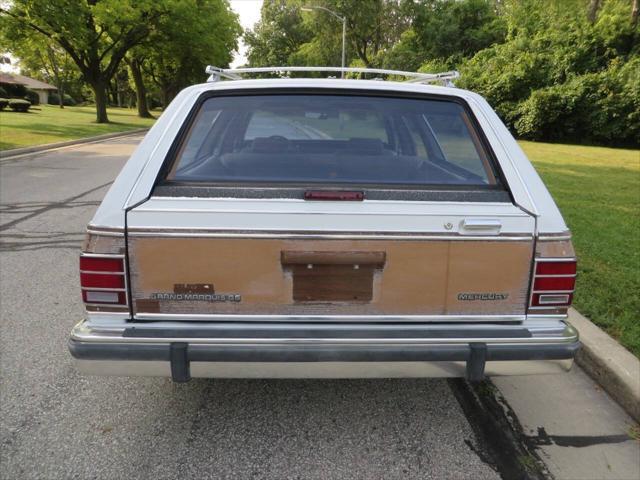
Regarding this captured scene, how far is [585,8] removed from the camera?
27625mm

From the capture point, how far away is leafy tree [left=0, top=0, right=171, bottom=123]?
20875 mm

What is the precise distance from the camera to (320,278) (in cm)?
218

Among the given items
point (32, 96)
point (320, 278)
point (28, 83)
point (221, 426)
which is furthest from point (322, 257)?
point (28, 83)

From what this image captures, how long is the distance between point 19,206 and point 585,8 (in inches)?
1187

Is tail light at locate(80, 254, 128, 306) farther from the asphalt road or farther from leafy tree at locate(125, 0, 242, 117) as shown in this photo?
Result: leafy tree at locate(125, 0, 242, 117)

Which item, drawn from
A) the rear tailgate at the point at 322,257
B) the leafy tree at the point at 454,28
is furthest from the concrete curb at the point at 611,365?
the leafy tree at the point at 454,28

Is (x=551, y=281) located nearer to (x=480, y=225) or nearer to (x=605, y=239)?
(x=480, y=225)

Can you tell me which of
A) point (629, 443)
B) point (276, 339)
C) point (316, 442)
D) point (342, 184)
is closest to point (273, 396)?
point (316, 442)

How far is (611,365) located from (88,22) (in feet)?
89.5

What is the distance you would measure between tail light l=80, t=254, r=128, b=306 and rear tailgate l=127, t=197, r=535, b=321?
54 millimetres

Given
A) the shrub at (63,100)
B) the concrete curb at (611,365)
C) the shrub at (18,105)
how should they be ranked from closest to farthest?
the concrete curb at (611,365) < the shrub at (18,105) < the shrub at (63,100)

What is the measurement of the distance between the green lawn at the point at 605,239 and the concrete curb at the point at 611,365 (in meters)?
0.13

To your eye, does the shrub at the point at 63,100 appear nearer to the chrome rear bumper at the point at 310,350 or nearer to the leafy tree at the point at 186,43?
the leafy tree at the point at 186,43

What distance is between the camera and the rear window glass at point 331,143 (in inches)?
96.7
